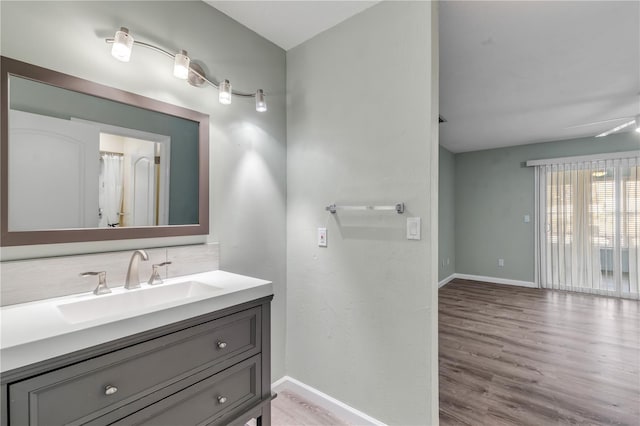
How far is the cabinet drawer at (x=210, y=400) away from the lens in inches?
38.9

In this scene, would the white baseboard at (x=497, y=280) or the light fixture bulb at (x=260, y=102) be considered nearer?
the light fixture bulb at (x=260, y=102)

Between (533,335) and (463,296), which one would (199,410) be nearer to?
(533,335)

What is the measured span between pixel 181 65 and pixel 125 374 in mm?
1335

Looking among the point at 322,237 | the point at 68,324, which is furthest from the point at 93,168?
the point at 322,237

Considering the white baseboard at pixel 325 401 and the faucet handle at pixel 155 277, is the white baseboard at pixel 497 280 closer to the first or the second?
the white baseboard at pixel 325 401

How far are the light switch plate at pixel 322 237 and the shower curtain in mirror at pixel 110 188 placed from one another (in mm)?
1121

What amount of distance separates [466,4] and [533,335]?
316 cm

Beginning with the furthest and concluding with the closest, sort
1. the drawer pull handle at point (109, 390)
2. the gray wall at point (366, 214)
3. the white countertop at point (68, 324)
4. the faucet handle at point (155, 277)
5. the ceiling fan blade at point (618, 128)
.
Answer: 1. the ceiling fan blade at point (618, 128)
2. the gray wall at point (366, 214)
3. the faucet handle at point (155, 277)
4. the drawer pull handle at point (109, 390)
5. the white countertop at point (68, 324)

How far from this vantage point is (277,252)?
2092mm

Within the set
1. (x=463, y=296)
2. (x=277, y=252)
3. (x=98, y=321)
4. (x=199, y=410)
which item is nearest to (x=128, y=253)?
(x=98, y=321)

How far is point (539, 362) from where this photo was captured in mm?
2494

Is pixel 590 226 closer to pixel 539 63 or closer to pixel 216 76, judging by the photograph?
pixel 539 63

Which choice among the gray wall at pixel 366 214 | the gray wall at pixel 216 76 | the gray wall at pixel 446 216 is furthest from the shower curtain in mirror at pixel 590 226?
the gray wall at pixel 216 76

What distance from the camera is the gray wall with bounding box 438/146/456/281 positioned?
518 cm
